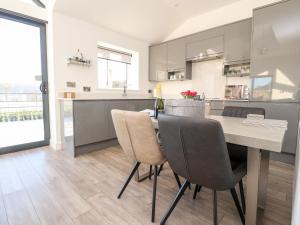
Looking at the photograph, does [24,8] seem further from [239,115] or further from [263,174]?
[263,174]

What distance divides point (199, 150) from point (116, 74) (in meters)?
3.62

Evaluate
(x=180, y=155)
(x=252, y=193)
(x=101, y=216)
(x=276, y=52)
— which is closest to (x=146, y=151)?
(x=180, y=155)

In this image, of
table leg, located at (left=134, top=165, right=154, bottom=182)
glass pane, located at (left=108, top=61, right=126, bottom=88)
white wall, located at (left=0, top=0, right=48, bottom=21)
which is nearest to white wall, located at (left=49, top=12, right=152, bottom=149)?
white wall, located at (left=0, top=0, right=48, bottom=21)

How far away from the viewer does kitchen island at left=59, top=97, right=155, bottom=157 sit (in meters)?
2.64

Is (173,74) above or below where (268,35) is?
below

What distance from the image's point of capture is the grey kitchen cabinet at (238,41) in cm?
284

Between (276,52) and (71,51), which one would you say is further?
(71,51)

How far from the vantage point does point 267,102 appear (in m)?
2.54

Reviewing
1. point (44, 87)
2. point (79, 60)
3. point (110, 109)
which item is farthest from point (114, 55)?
point (44, 87)

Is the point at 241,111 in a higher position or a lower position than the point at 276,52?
lower

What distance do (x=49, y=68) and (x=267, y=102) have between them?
3672mm

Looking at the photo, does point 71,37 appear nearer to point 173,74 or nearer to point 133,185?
point 173,74

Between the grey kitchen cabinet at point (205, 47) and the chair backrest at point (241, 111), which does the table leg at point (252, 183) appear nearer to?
the chair backrest at point (241, 111)

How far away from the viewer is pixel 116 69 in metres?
4.17
